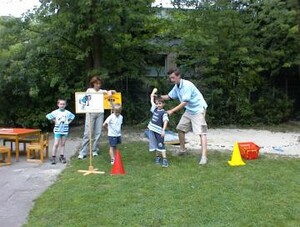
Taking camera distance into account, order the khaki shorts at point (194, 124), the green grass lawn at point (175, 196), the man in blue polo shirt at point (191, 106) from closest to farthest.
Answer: the green grass lawn at point (175, 196)
the man in blue polo shirt at point (191, 106)
the khaki shorts at point (194, 124)

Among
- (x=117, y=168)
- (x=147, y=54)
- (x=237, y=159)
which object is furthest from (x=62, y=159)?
(x=147, y=54)

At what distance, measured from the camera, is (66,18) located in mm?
12484

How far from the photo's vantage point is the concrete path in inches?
226

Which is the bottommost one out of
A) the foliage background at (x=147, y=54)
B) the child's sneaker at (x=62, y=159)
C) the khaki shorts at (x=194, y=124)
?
the child's sneaker at (x=62, y=159)

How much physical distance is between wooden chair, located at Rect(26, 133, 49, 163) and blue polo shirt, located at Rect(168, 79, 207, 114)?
2758mm

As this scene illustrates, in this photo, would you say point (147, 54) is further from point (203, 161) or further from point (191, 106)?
point (203, 161)

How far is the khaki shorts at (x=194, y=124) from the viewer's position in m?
8.80

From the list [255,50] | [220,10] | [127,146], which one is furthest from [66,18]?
[255,50]

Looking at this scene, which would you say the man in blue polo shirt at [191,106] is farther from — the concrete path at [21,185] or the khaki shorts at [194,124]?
the concrete path at [21,185]

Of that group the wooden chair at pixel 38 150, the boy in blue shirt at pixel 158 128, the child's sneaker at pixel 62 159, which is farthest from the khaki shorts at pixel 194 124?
the wooden chair at pixel 38 150

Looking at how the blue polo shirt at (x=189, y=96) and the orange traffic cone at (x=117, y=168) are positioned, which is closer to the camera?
the orange traffic cone at (x=117, y=168)

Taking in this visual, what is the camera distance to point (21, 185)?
726cm

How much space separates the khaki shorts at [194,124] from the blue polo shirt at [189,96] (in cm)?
10

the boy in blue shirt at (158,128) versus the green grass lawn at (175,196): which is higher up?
the boy in blue shirt at (158,128)
